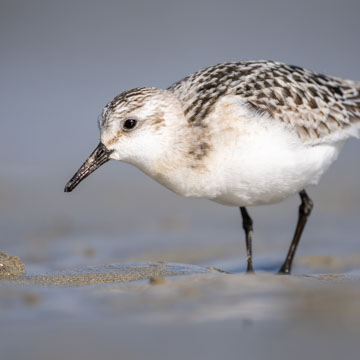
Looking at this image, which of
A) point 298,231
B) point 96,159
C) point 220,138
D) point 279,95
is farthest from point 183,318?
point 298,231

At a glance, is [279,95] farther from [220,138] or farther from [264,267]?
[264,267]

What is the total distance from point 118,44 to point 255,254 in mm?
9278

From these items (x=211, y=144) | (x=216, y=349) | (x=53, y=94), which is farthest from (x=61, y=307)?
(x=53, y=94)

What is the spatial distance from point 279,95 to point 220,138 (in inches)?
29.3

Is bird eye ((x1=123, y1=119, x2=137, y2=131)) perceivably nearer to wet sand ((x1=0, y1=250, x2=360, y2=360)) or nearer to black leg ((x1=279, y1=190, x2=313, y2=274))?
wet sand ((x1=0, y1=250, x2=360, y2=360))

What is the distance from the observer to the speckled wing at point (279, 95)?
20.2ft

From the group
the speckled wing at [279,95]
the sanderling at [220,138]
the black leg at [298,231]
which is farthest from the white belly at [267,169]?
the black leg at [298,231]

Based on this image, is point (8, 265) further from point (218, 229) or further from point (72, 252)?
point (218, 229)

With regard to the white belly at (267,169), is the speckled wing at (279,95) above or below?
above

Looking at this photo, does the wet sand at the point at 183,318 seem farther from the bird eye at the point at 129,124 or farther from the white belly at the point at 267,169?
the bird eye at the point at 129,124

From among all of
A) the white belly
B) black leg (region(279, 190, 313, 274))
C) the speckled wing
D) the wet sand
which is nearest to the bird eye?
the speckled wing

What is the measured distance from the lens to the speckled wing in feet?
20.2

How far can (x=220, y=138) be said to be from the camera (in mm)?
5875

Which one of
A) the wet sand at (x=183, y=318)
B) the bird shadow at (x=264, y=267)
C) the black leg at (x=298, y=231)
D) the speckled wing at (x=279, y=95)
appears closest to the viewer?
the wet sand at (x=183, y=318)
